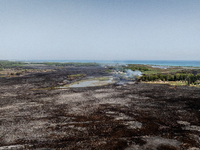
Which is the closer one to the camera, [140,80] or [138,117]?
[138,117]

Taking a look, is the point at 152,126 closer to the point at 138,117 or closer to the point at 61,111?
the point at 138,117

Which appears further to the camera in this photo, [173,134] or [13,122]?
[13,122]

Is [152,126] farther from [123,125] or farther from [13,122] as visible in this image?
[13,122]

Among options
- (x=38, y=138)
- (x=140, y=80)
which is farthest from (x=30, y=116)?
(x=140, y=80)

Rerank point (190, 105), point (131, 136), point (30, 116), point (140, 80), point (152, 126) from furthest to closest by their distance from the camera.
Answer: point (140, 80) → point (190, 105) → point (30, 116) → point (152, 126) → point (131, 136)

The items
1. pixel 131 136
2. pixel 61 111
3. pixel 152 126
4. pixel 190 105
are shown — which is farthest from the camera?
pixel 190 105

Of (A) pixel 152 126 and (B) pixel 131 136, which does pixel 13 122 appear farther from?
(A) pixel 152 126

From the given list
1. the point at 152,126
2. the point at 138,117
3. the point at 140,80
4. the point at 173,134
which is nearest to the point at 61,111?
the point at 138,117

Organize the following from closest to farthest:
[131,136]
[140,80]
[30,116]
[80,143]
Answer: [80,143] < [131,136] < [30,116] < [140,80]

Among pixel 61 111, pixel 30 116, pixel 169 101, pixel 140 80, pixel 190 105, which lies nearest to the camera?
pixel 30 116
